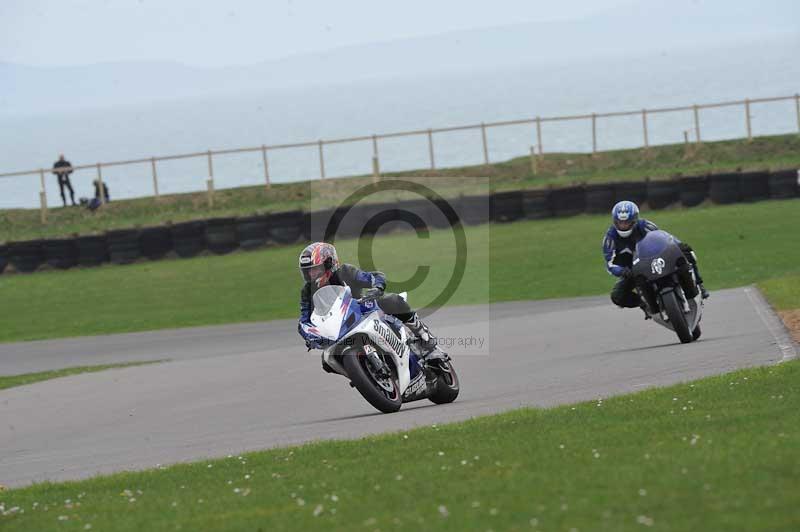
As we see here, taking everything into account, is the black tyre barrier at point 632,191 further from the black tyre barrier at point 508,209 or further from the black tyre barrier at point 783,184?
the black tyre barrier at point 783,184

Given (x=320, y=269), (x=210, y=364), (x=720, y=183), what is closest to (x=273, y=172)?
(x=720, y=183)

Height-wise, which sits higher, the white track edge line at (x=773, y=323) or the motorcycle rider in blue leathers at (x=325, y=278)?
the motorcycle rider in blue leathers at (x=325, y=278)

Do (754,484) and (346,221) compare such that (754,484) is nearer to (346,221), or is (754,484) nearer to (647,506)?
(647,506)

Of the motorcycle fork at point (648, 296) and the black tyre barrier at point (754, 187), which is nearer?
the motorcycle fork at point (648, 296)

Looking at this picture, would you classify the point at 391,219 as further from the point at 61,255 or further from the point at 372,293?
the point at 372,293

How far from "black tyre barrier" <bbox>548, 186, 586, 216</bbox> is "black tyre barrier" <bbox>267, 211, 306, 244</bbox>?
6568 millimetres

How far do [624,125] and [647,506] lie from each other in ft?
402

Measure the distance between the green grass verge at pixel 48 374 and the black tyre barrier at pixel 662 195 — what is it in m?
17.9

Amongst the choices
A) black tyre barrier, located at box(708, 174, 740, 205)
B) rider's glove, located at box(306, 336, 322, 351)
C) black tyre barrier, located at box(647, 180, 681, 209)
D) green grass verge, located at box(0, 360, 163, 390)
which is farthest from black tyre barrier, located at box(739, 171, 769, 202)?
rider's glove, located at box(306, 336, 322, 351)

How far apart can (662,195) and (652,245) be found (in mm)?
20217

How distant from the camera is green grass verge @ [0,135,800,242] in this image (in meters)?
43.9

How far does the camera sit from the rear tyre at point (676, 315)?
15.5m

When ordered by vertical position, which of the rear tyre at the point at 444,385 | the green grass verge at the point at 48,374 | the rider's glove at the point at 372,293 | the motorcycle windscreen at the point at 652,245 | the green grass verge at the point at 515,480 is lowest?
the green grass verge at the point at 48,374

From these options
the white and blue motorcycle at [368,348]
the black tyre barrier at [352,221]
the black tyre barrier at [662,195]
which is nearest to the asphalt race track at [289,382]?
the white and blue motorcycle at [368,348]
